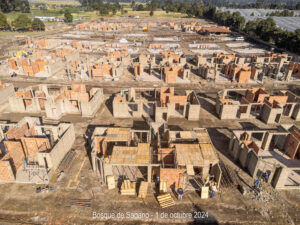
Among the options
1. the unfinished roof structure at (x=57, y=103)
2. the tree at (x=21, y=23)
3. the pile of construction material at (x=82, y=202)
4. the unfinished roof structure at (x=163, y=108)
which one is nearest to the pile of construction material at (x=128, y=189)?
the pile of construction material at (x=82, y=202)

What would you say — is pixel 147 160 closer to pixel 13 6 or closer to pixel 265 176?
pixel 265 176

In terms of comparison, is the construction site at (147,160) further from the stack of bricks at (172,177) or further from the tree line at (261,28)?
the tree line at (261,28)

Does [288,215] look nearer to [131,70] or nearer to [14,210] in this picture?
[14,210]

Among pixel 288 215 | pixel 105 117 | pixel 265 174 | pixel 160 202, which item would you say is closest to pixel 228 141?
pixel 265 174

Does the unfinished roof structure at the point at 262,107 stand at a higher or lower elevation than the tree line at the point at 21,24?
lower

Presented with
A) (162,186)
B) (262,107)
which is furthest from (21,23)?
(162,186)

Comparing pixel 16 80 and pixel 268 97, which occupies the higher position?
pixel 268 97

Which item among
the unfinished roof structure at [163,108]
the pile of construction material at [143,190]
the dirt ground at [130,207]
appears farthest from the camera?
the unfinished roof structure at [163,108]
